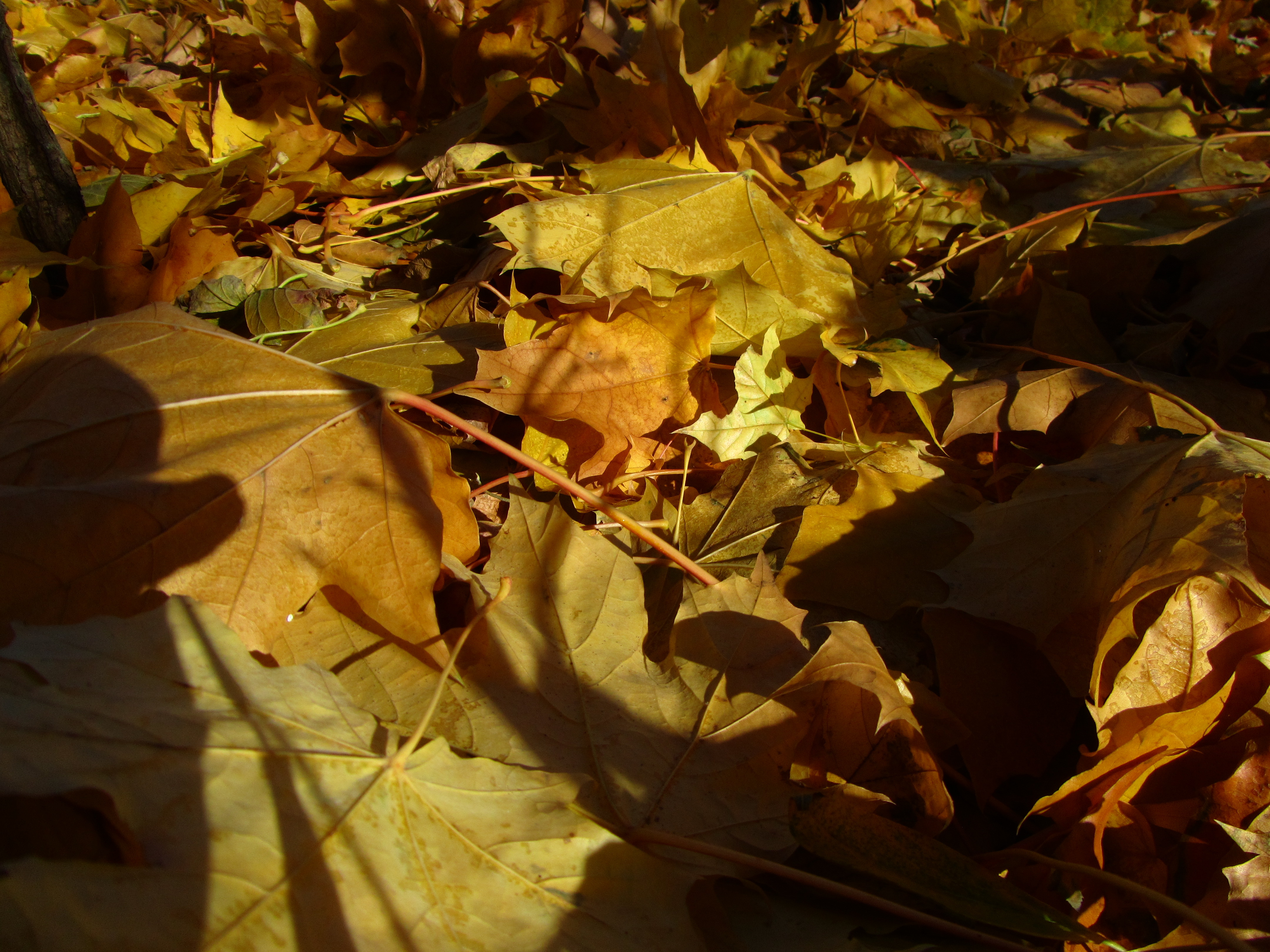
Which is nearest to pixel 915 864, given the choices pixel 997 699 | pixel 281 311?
pixel 997 699

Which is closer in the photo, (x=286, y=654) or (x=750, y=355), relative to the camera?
(x=286, y=654)

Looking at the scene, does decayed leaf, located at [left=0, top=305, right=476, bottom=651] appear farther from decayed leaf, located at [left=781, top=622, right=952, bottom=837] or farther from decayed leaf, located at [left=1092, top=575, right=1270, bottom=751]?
decayed leaf, located at [left=1092, top=575, right=1270, bottom=751]

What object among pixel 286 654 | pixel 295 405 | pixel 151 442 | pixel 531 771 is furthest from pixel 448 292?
pixel 531 771

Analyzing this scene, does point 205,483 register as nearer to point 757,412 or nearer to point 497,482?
point 497,482

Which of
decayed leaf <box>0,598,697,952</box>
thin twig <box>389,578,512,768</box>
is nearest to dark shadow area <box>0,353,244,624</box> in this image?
decayed leaf <box>0,598,697,952</box>

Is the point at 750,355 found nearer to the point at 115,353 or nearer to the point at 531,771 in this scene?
the point at 531,771

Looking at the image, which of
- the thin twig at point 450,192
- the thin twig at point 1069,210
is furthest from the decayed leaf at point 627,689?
the thin twig at point 1069,210
